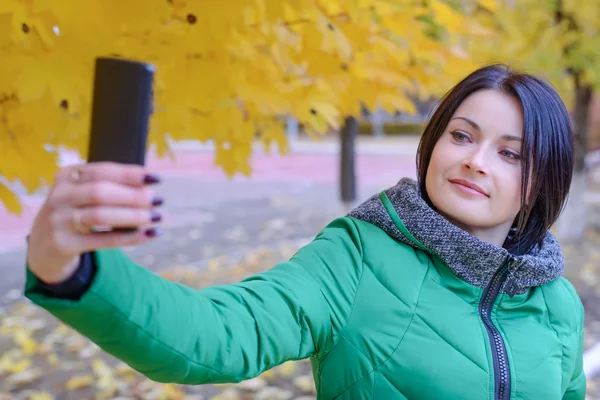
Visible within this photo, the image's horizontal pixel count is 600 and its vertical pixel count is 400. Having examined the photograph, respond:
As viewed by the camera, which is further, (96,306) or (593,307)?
(593,307)

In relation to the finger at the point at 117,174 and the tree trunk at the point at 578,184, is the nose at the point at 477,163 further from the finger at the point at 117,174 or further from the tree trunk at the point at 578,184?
the tree trunk at the point at 578,184

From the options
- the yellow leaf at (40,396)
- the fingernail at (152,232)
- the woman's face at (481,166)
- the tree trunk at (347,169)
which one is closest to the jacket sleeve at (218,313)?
the fingernail at (152,232)

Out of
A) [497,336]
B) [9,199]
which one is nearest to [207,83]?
[9,199]

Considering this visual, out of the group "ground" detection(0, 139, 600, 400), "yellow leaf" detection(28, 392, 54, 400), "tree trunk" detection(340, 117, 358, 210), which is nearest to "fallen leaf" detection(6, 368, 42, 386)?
"ground" detection(0, 139, 600, 400)

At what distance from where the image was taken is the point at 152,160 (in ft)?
62.8

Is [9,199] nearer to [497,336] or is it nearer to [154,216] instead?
[154,216]

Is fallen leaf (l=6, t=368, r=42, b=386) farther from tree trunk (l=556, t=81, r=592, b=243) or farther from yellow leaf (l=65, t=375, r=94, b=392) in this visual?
tree trunk (l=556, t=81, r=592, b=243)

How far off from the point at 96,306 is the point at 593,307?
4.79 m

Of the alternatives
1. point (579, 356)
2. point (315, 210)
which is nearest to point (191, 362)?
point (579, 356)

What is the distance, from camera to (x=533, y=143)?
1290 millimetres

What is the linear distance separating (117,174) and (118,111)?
Answer: 71 mm

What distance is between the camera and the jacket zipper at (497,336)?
1.21 metres

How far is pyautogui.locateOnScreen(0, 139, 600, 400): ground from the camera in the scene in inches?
131

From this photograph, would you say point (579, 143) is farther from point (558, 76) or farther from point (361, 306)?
point (361, 306)
